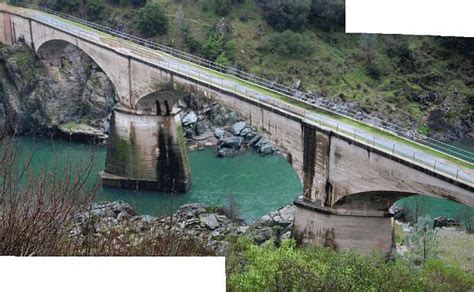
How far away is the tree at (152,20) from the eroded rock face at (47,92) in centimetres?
252

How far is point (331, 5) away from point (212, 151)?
295 inches

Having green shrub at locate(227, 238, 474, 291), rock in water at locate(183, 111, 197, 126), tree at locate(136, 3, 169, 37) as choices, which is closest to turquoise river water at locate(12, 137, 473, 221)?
rock in water at locate(183, 111, 197, 126)

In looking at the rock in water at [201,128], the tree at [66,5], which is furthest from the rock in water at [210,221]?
the tree at [66,5]

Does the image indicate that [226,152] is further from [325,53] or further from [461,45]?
[461,45]

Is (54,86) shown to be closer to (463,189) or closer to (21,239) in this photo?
(463,189)

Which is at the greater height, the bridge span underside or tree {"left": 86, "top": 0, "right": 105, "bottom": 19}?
tree {"left": 86, "top": 0, "right": 105, "bottom": 19}

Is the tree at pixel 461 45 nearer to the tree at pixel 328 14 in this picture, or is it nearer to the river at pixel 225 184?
the tree at pixel 328 14

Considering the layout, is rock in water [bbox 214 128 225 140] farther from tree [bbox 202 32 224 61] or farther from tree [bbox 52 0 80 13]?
tree [bbox 52 0 80 13]

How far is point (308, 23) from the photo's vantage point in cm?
2288

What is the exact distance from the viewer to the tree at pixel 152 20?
2209 centimetres

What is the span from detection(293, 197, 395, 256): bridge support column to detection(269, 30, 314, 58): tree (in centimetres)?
1144

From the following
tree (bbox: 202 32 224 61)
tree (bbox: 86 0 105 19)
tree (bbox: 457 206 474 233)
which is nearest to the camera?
tree (bbox: 457 206 474 233)

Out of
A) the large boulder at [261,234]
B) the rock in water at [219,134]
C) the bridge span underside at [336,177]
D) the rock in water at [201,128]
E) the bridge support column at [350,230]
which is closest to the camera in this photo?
the bridge span underside at [336,177]

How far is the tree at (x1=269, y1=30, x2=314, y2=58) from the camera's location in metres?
21.7
